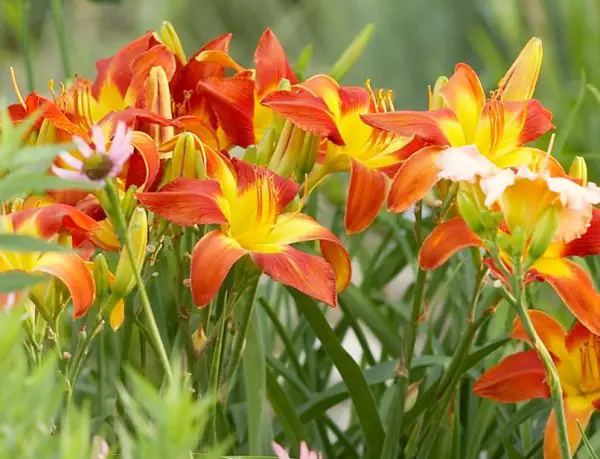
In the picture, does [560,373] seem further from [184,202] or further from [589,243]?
[184,202]

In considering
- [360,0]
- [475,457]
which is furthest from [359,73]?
[475,457]

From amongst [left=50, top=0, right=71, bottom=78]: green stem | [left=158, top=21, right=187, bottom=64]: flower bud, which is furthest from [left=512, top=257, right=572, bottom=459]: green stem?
[left=50, top=0, right=71, bottom=78]: green stem

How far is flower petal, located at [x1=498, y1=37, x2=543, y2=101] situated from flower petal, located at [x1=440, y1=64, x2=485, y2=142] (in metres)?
0.02

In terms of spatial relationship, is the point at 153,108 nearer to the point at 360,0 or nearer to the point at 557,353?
the point at 557,353

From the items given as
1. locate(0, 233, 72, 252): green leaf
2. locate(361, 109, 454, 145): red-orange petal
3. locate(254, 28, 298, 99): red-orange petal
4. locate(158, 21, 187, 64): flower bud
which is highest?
locate(158, 21, 187, 64): flower bud

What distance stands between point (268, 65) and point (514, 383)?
28 cm

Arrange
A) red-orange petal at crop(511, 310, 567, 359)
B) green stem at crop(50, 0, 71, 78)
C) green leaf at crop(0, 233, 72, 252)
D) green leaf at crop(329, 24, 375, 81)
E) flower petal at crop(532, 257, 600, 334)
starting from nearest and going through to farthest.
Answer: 1. green leaf at crop(0, 233, 72, 252)
2. flower petal at crop(532, 257, 600, 334)
3. red-orange petal at crop(511, 310, 567, 359)
4. green leaf at crop(329, 24, 375, 81)
5. green stem at crop(50, 0, 71, 78)

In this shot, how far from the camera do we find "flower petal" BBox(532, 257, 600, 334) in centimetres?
77

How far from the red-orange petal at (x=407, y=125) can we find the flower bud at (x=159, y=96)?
13cm

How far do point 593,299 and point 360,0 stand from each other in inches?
127

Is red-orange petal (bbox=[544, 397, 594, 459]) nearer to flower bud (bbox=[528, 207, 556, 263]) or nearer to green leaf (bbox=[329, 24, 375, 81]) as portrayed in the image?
flower bud (bbox=[528, 207, 556, 263])

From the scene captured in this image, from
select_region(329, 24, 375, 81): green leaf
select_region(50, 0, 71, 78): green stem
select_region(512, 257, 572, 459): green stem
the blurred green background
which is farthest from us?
the blurred green background

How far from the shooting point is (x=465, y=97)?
85cm

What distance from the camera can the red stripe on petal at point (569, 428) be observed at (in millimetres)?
810
